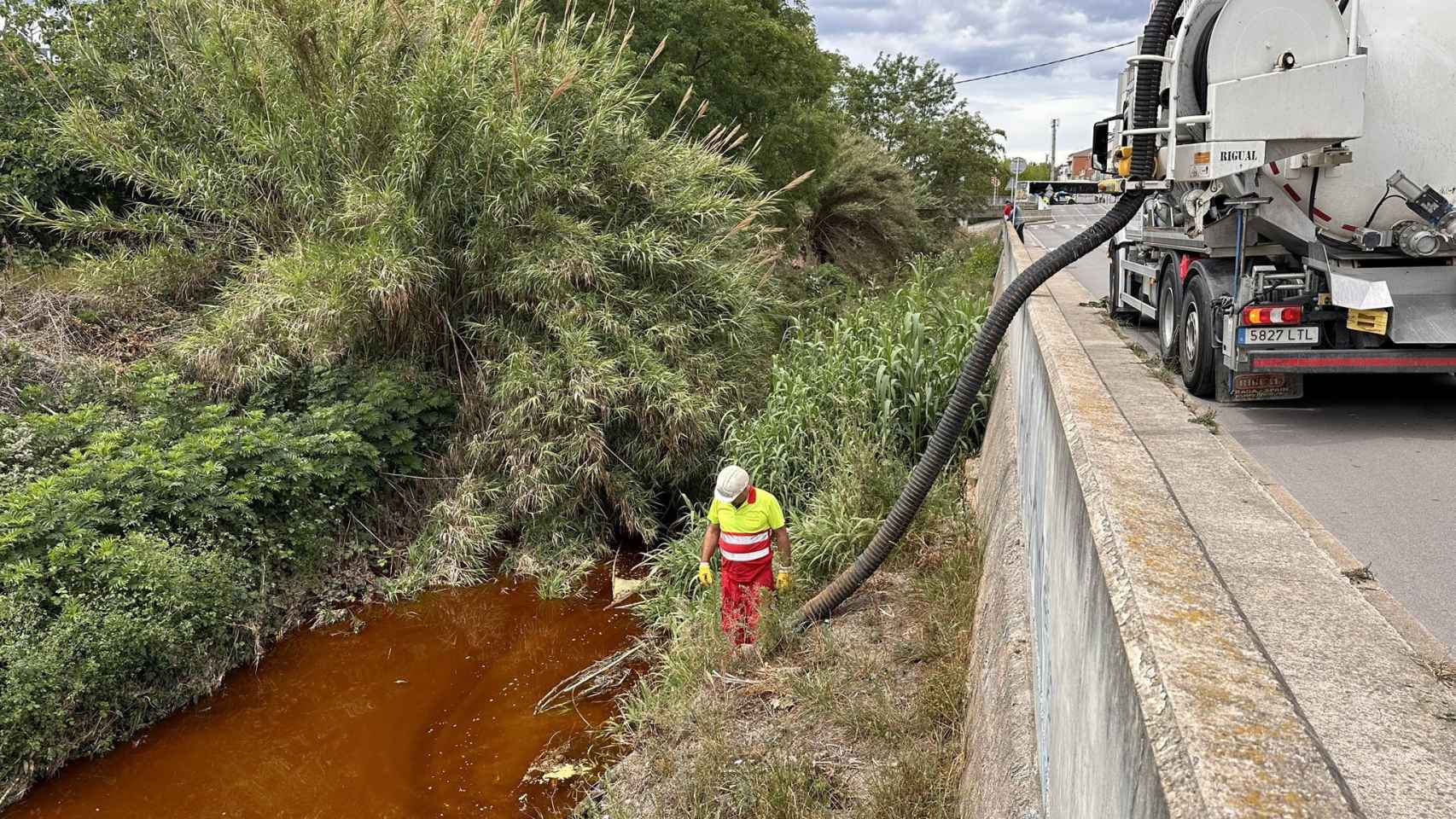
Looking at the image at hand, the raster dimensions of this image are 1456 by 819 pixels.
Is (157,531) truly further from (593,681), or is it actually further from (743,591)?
(743,591)

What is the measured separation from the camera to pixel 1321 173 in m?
6.82

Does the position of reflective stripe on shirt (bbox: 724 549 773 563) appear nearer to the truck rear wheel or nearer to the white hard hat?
the white hard hat

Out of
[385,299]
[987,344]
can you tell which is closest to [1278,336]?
[987,344]

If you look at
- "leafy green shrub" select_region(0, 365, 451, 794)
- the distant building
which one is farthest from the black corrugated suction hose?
the distant building

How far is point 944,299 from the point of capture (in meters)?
10.3

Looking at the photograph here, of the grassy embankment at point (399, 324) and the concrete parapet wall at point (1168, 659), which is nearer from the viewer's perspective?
the concrete parapet wall at point (1168, 659)

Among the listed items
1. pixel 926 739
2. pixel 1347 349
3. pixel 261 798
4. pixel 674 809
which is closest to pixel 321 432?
pixel 261 798

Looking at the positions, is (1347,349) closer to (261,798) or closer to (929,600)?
(929,600)

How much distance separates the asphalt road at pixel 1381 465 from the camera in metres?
4.32

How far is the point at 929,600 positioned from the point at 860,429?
2210mm

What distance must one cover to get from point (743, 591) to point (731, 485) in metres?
0.75

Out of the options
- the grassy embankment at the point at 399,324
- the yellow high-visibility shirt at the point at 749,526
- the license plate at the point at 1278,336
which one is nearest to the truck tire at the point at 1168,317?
the license plate at the point at 1278,336

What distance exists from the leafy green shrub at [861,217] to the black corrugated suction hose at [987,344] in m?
17.0

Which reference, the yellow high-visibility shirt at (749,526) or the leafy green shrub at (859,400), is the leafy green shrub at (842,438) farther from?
the yellow high-visibility shirt at (749,526)
